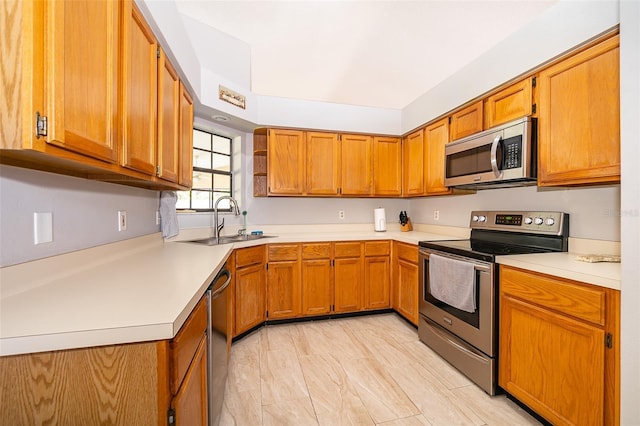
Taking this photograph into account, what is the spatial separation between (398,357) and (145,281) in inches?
76.4

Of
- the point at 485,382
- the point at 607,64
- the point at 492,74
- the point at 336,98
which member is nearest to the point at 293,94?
the point at 336,98

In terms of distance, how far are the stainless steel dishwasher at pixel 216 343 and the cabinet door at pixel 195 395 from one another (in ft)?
0.25

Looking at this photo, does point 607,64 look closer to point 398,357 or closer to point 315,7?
point 315,7

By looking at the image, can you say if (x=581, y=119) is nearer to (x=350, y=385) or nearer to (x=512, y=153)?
(x=512, y=153)

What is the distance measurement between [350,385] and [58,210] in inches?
74.0

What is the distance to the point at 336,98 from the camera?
416 cm

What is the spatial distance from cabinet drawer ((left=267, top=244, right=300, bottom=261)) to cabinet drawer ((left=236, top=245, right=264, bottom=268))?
10 centimetres

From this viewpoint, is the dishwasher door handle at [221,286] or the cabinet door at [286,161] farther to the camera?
the cabinet door at [286,161]

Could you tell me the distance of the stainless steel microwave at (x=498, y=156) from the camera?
74.0 inches

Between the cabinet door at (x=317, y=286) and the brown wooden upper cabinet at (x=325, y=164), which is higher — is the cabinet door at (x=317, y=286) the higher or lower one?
the lower one

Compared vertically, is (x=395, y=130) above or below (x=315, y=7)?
below

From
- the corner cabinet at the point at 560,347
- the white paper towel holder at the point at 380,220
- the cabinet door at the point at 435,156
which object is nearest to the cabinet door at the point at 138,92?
the corner cabinet at the point at 560,347

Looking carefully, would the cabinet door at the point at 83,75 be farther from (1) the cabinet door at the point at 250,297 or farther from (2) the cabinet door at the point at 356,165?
(2) the cabinet door at the point at 356,165

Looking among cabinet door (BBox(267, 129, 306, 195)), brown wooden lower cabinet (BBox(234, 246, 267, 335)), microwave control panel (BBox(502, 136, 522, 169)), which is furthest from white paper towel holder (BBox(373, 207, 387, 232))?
microwave control panel (BBox(502, 136, 522, 169))
